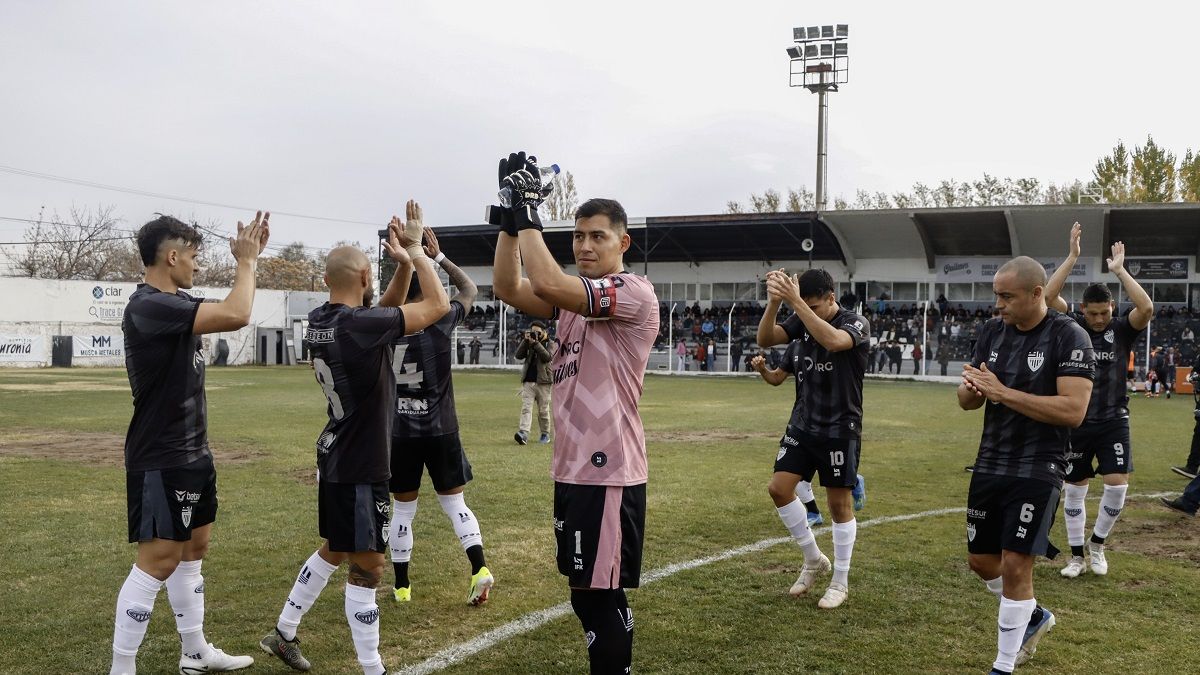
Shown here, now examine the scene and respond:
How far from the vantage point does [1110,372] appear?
727 centimetres

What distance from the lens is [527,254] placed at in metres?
3.53

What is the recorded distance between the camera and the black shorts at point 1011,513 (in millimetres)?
4543

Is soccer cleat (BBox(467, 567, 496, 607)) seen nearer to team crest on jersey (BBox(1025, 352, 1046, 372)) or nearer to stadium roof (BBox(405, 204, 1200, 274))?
team crest on jersey (BBox(1025, 352, 1046, 372))

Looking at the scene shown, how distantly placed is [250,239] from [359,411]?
3.39ft

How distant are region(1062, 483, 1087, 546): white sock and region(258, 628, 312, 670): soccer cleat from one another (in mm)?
5795

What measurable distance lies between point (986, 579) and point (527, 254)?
3.47 metres

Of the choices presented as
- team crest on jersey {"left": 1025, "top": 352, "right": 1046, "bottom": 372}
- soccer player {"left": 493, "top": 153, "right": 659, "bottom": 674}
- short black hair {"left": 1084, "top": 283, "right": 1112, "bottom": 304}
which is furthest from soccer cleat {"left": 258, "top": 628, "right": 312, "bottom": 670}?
short black hair {"left": 1084, "top": 283, "right": 1112, "bottom": 304}

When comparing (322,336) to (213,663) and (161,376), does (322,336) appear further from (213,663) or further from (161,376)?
(213,663)

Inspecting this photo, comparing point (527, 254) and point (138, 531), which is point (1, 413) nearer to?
point (138, 531)

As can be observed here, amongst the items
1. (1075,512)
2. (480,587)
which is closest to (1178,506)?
(1075,512)

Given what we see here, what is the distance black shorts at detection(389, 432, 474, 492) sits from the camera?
6113 millimetres

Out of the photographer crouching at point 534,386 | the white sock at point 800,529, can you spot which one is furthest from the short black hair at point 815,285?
the photographer crouching at point 534,386

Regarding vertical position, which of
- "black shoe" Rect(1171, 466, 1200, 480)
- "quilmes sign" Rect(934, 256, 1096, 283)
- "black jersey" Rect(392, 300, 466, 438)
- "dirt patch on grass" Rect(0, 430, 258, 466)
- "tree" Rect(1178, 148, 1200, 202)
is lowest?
"dirt patch on grass" Rect(0, 430, 258, 466)

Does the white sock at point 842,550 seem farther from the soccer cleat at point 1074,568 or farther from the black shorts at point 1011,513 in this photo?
the soccer cleat at point 1074,568
